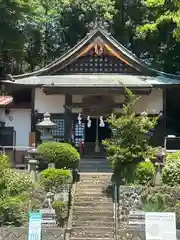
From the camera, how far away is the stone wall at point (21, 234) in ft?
44.6

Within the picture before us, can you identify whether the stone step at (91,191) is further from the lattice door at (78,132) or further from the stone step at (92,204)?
the lattice door at (78,132)

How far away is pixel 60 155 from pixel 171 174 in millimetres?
4751

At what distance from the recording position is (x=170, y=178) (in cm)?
1733

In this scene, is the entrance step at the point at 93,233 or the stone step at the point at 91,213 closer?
the entrance step at the point at 93,233

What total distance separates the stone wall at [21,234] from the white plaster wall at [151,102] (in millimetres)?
12200

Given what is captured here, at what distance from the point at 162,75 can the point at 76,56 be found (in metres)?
4.93

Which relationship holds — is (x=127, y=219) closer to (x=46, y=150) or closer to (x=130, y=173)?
(x=130, y=173)

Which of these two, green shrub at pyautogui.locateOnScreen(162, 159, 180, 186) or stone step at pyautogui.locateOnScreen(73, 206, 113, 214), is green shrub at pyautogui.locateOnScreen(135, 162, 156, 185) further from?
stone step at pyautogui.locateOnScreen(73, 206, 113, 214)

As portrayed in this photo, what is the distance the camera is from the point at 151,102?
81.4 ft

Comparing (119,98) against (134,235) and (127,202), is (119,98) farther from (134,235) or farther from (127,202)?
(134,235)

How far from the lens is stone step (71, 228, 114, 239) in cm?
1540

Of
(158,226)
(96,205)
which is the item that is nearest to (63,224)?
(96,205)

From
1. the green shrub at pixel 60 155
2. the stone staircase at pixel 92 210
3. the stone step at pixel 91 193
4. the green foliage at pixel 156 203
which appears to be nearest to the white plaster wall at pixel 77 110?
the stone staircase at pixel 92 210

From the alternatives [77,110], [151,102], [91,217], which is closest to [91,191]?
[91,217]
